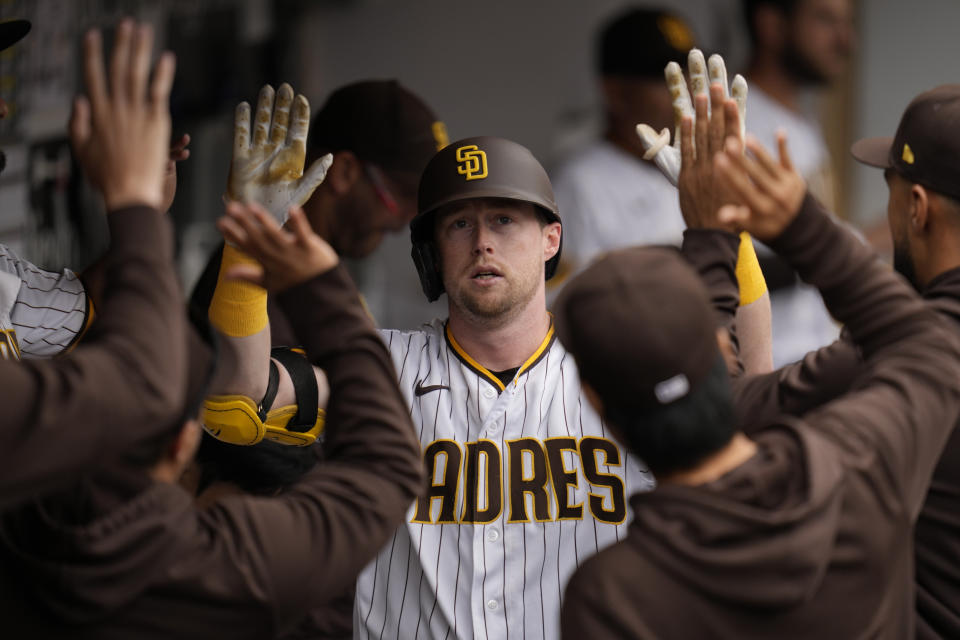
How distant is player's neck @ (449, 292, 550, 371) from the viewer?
8.88 feet

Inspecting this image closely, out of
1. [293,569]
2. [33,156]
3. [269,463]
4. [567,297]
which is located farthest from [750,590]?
[33,156]

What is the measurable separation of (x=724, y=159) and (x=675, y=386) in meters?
0.39

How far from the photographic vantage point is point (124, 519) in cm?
152

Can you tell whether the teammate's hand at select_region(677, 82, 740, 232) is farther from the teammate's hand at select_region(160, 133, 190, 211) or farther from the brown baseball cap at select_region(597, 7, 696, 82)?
the brown baseball cap at select_region(597, 7, 696, 82)

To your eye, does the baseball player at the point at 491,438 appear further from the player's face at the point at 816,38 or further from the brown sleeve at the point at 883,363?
the player's face at the point at 816,38

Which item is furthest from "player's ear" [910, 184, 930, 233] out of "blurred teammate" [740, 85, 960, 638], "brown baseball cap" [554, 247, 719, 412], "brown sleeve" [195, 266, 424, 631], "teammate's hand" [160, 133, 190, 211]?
"teammate's hand" [160, 133, 190, 211]

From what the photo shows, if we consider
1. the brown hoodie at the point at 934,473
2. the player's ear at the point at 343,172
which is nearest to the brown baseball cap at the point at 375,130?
the player's ear at the point at 343,172

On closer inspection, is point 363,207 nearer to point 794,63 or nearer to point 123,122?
point 123,122

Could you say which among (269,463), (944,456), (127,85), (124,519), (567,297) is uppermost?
(127,85)

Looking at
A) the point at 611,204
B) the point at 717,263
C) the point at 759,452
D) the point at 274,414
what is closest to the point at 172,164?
the point at 274,414

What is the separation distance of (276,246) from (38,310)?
90 centimetres

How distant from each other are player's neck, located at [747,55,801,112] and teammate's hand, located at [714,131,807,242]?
398 cm

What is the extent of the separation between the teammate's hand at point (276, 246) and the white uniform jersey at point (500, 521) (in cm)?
84

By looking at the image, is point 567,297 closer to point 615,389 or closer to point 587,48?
point 615,389
